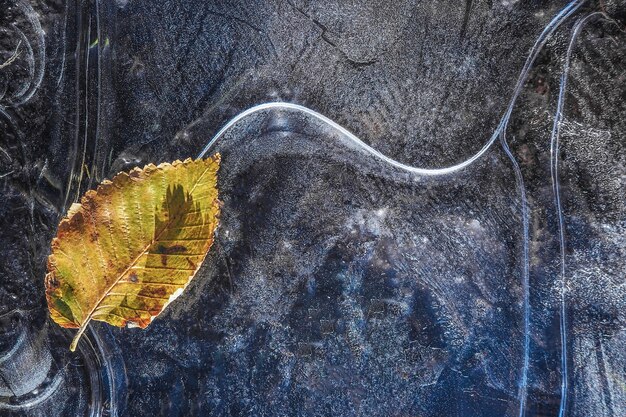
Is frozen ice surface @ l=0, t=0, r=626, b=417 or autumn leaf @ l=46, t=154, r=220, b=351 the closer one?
autumn leaf @ l=46, t=154, r=220, b=351

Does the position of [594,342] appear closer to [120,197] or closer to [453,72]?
[453,72]

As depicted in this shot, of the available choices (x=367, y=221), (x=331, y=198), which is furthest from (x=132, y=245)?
(x=367, y=221)

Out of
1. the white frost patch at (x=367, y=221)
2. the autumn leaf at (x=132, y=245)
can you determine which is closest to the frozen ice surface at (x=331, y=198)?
the white frost patch at (x=367, y=221)

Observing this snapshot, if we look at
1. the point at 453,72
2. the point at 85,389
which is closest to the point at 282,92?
the point at 453,72

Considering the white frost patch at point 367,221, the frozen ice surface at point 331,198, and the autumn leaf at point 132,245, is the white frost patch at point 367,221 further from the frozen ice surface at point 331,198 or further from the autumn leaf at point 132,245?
the autumn leaf at point 132,245

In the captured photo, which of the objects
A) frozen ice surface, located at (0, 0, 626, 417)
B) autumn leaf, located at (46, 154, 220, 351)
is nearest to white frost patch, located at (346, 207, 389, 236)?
frozen ice surface, located at (0, 0, 626, 417)

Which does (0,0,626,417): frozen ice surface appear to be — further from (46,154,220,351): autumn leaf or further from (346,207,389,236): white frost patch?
(46,154,220,351): autumn leaf
